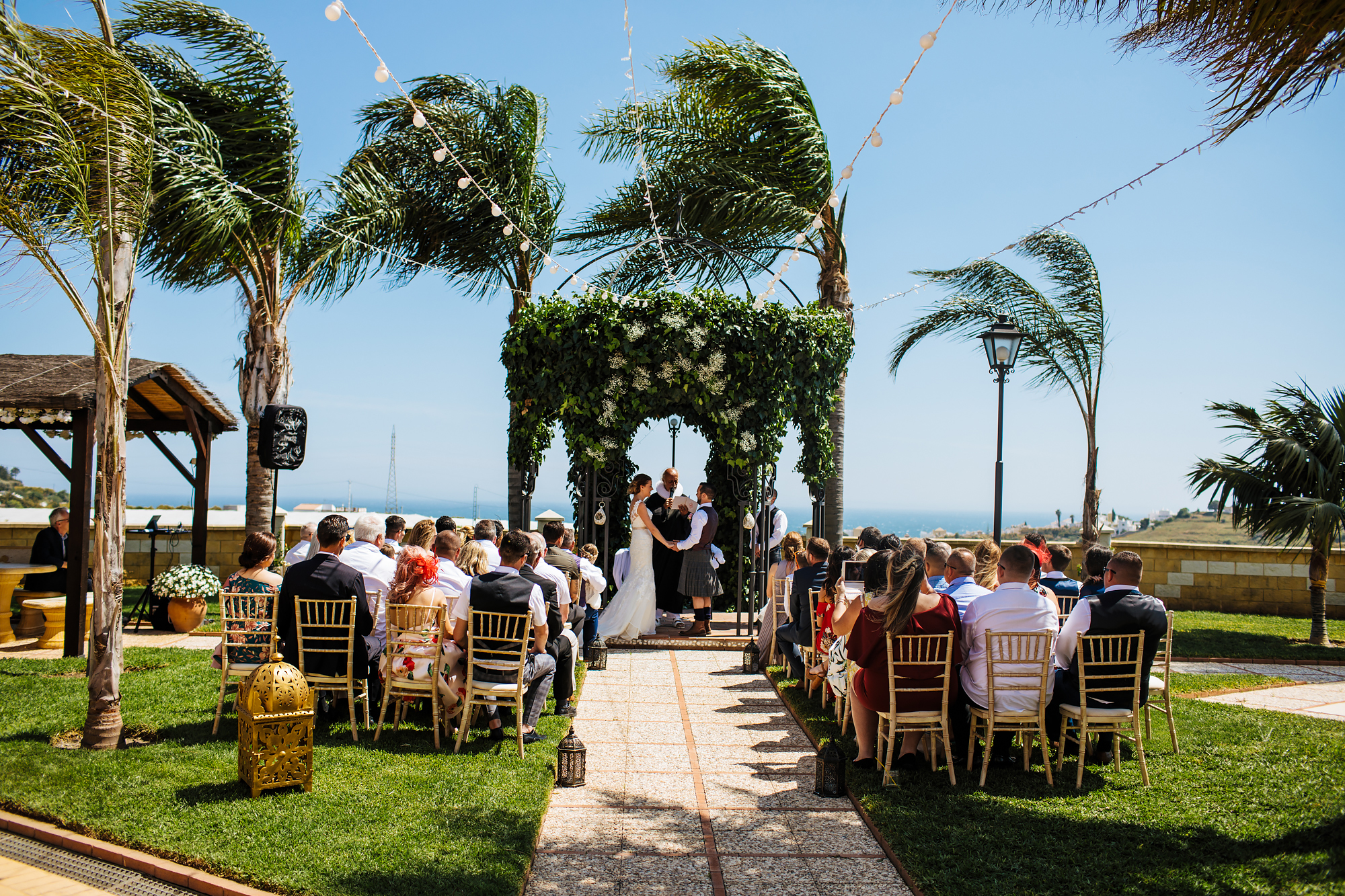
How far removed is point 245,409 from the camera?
12.8 m

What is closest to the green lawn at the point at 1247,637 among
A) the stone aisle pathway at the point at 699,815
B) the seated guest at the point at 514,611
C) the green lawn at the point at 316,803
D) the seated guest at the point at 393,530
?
the stone aisle pathway at the point at 699,815

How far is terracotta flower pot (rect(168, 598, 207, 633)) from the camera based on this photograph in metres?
10.8

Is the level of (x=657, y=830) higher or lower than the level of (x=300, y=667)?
lower

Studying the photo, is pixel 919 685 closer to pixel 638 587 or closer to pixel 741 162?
pixel 638 587

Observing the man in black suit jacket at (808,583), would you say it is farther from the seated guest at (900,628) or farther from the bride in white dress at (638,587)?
the bride in white dress at (638,587)

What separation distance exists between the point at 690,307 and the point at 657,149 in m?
4.29

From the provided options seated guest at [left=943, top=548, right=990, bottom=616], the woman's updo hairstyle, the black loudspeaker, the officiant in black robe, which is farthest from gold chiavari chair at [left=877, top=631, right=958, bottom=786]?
the black loudspeaker

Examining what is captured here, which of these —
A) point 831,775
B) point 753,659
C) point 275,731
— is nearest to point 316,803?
point 275,731

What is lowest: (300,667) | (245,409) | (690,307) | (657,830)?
(657,830)

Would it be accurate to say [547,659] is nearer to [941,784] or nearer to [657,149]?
[941,784]

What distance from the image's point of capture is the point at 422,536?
273 inches

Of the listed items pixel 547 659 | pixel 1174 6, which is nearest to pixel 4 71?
pixel 547 659

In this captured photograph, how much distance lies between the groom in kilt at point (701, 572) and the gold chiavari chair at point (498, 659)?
4736 millimetres

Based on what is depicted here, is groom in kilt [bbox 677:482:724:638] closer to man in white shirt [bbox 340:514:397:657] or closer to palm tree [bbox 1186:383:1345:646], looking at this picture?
man in white shirt [bbox 340:514:397:657]
